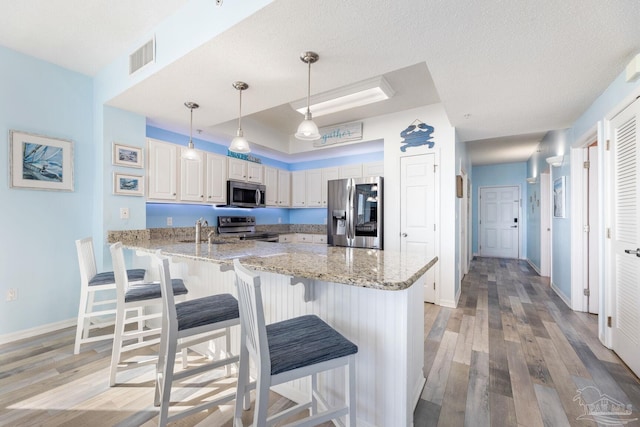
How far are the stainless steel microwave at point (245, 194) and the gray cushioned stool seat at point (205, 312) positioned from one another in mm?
2663

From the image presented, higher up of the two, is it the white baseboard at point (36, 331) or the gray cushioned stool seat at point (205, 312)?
the gray cushioned stool seat at point (205, 312)

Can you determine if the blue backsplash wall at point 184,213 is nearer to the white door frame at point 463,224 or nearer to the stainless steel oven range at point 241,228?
the stainless steel oven range at point 241,228

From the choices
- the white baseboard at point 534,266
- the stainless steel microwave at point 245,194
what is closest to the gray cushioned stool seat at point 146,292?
the stainless steel microwave at point 245,194

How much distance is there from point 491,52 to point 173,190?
11.5ft

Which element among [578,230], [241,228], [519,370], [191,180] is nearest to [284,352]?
[519,370]

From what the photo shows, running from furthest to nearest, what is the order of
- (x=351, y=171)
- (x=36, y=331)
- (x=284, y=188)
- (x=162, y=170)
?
(x=284, y=188)
(x=351, y=171)
(x=162, y=170)
(x=36, y=331)

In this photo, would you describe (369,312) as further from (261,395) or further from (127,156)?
(127,156)

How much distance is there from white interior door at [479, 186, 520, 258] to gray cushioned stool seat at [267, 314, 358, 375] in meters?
7.83

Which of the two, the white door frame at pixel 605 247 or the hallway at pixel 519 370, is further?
the white door frame at pixel 605 247

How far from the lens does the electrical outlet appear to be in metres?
2.51

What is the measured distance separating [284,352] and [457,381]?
60.5 inches

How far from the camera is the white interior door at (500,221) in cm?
723

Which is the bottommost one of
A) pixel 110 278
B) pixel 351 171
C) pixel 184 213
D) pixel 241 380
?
pixel 241 380

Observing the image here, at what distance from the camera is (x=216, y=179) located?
398cm
